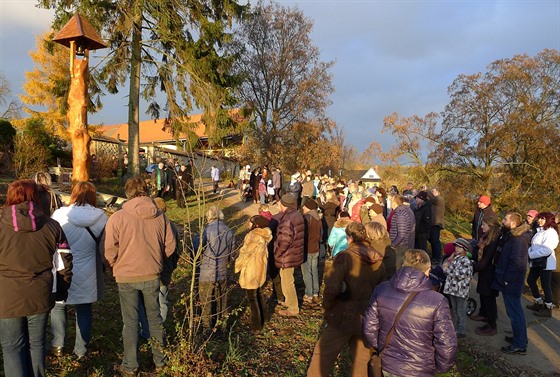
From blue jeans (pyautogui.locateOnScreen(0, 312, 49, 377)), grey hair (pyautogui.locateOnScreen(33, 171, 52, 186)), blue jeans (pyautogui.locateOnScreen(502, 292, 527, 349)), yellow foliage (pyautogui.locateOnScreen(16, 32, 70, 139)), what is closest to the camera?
blue jeans (pyautogui.locateOnScreen(0, 312, 49, 377))

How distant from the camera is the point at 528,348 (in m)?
5.41

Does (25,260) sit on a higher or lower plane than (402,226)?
higher

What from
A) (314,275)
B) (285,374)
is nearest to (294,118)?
(314,275)

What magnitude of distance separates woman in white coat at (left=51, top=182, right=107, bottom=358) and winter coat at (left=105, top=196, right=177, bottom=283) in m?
0.37

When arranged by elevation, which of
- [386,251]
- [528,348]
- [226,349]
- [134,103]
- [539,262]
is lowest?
[528,348]

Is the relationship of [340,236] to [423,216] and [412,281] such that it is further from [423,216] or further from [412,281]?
[412,281]

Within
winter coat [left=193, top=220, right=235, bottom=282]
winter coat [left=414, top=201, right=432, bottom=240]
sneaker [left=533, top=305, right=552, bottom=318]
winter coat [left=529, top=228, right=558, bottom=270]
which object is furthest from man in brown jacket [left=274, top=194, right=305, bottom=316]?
sneaker [left=533, top=305, right=552, bottom=318]

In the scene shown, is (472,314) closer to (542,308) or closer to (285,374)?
(542,308)

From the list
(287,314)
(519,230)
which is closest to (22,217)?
(287,314)

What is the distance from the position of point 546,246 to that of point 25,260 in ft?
25.5

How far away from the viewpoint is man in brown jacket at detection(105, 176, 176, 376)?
3.49m

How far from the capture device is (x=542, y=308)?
6820mm

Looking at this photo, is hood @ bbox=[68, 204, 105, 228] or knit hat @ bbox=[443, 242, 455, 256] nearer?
hood @ bbox=[68, 204, 105, 228]

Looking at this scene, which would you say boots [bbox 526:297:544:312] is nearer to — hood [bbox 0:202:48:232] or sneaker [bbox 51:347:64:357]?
sneaker [bbox 51:347:64:357]
